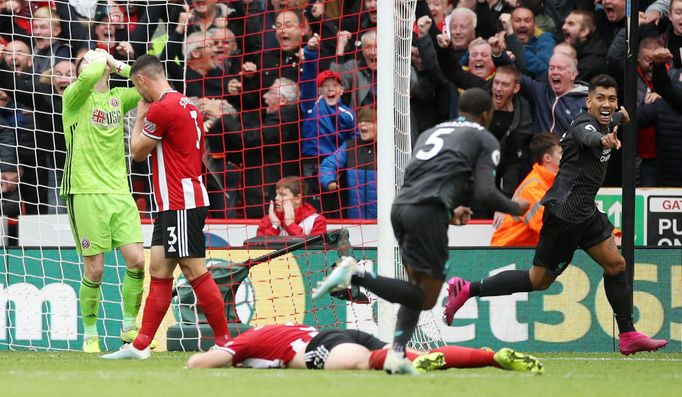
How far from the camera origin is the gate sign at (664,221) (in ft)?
38.6

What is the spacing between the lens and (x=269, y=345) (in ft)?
25.4

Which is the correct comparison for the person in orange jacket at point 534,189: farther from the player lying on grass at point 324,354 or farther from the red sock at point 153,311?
the player lying on grass at point 324,354

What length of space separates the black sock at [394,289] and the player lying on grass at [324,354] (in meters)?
0.41

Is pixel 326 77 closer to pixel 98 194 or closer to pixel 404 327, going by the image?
pixel 98 194

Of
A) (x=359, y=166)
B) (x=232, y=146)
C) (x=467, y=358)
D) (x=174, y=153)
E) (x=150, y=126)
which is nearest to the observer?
(x=467, y=358)

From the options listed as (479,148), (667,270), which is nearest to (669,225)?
(667,270)

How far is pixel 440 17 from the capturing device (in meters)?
13.2

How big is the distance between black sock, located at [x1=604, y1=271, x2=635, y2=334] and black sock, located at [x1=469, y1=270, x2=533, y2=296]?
651 millimetres

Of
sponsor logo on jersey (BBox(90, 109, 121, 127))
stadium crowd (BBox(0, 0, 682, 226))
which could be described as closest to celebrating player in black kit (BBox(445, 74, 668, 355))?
stadium crowd (BBox(0, 0, 682, 226))

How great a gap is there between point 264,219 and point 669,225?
389 centimetres

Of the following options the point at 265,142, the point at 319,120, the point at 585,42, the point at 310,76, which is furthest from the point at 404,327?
the point at 585,42

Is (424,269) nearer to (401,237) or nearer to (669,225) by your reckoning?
(401,237)

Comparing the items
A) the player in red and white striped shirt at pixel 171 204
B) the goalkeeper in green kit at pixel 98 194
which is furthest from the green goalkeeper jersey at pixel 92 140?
the player in red and white striped shirt at pixel 171 204

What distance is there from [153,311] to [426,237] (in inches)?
104
